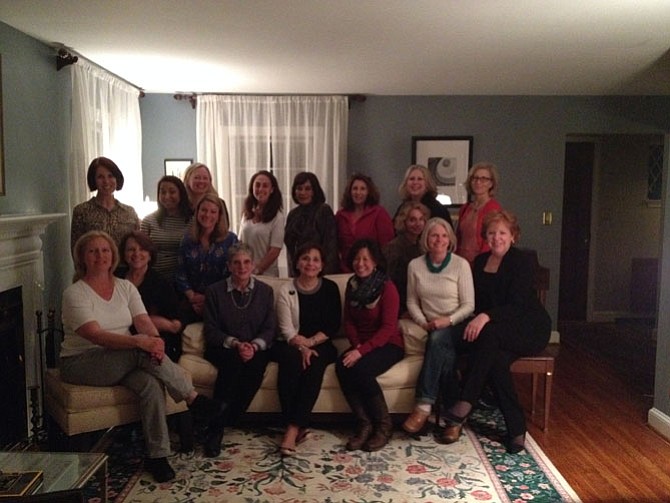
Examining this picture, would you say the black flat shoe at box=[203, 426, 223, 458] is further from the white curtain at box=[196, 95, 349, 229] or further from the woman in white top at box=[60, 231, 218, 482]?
the white curtain at box=[196, 95, 349, 229]

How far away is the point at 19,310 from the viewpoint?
3.28 metres

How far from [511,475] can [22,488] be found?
2.13 m

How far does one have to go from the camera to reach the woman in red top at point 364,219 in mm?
3865

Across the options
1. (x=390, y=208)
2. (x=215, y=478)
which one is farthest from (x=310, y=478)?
(x=390, y=208)

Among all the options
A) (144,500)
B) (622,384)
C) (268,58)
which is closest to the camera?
(144,500)

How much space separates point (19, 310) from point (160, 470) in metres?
1.22

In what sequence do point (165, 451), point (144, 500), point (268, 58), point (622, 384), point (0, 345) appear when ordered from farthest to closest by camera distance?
point (622, 384)
point (268, 58)
point (0, 345)
point (165, 451)
point (144, 500)

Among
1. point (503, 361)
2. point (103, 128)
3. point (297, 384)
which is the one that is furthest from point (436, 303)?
point (103, 128)

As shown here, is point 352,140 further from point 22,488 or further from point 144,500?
point 22,488

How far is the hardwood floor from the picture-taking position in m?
2.82

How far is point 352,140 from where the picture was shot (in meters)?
5.48

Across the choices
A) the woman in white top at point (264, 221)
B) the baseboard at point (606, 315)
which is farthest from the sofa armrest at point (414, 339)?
the baseboard at point (606, 315)

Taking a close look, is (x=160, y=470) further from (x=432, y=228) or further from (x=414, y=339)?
(x=432, y=228)

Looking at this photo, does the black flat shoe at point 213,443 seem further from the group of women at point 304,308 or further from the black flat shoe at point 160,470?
the black flat shoe at point 160,470
